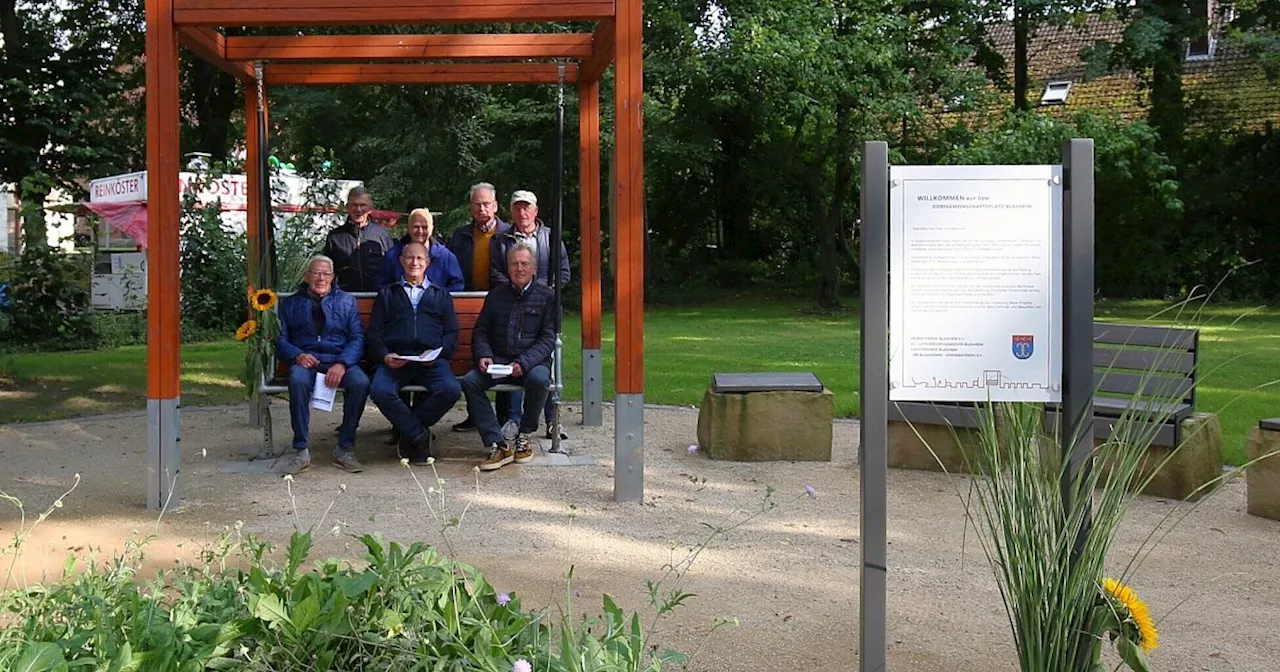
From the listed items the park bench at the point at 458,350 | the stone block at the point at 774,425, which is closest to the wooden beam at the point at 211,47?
the park bench at the point at 458,350

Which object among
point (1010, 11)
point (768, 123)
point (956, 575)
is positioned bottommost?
point (956, 575)

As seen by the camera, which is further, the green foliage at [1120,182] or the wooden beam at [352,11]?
the green foliage at [1120,182]

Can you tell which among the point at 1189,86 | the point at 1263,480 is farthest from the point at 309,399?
the point at 1189,86

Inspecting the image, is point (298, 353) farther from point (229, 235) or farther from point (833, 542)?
point (229, 235)

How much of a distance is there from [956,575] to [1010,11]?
21944mm

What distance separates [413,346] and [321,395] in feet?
2.01

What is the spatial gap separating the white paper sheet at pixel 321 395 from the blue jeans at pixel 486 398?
2.55 feet

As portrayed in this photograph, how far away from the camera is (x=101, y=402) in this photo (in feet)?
36.0

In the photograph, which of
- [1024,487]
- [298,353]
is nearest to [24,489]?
[298,353]

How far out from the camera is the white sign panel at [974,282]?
11.4ft

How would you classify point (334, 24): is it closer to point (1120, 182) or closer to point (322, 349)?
point (322, 349)

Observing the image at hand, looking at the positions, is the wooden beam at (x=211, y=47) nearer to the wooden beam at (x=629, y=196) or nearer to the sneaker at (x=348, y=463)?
the wooden beam at (x=629, y=196)

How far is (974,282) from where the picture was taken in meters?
3.47

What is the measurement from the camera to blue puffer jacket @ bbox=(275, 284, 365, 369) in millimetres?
7797
